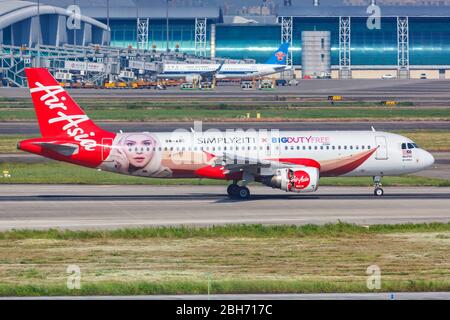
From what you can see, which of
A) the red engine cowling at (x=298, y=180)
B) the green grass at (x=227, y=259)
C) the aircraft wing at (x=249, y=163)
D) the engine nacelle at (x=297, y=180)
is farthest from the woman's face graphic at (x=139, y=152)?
the green grass at (x=227, y=259)

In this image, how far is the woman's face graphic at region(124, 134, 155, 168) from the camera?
5472 cm

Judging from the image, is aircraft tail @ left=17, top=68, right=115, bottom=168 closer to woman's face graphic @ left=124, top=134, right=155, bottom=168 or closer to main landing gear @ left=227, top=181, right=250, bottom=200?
woman's face graphic @ left=124, top=134, right=155, bottom=168

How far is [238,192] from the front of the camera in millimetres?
54844

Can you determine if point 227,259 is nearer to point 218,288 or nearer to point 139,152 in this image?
point 218,288

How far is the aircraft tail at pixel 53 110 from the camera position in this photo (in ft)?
177

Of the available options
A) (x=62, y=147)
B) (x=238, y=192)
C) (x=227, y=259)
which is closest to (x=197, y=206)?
(x=238, y=192)

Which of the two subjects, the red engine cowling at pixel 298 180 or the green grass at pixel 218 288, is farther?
the red engine cowling at pixel 298 180

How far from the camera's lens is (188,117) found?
356ft

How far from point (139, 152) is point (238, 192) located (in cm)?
585

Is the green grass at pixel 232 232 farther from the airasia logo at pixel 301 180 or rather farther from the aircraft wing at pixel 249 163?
the aircraft wing at pixel 249 163

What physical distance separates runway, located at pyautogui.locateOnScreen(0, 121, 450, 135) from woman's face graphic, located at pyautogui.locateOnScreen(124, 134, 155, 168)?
125 feet

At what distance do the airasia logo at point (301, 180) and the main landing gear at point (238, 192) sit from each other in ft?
10.7

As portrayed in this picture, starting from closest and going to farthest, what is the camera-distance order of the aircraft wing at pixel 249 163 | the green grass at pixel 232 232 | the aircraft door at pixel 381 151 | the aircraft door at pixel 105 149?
the green grass at pixel 232 232 → the aircraft wing at pixel 249 163 → the aircraft door at pixel 105 149 → the aircraft door at pixel 381 151

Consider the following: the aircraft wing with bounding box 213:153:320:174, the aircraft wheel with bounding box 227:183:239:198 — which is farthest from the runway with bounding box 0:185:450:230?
the aircraft wing with bounding box 213:153:320:174
